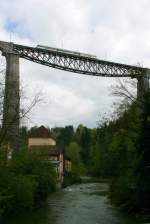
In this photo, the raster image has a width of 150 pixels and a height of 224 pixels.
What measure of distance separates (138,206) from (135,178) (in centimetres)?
186

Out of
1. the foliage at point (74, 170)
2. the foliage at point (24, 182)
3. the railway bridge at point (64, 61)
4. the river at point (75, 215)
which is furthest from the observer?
the foliage at point (74, 170)

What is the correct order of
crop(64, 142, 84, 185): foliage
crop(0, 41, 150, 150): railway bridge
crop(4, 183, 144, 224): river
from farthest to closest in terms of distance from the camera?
crop(64, 142, 84, 185): foliage
crop(0, 41, 150, 150): railway bridge
crop(4, 183, 144, 224): river

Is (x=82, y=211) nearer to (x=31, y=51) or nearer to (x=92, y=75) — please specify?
(x=31, y=51)

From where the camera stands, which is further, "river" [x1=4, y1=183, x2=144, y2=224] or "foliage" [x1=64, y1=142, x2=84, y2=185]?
"foliage" [x1=64, y1=142, x2=84, y2=185]

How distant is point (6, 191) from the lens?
25375mm

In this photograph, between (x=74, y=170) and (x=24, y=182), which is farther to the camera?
(x=74, y=170)

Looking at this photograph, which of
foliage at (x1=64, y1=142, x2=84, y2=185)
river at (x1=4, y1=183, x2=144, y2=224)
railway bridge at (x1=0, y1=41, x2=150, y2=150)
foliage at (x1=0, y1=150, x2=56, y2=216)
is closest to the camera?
foliage at (x1=0, y1=150, x2=56, y2=216)

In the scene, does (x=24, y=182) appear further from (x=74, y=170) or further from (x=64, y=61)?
(x=74, y=170)

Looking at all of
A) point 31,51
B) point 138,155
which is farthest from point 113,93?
point 31,51

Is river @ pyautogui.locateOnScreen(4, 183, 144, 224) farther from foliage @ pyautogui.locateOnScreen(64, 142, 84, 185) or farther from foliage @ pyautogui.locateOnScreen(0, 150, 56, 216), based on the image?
foliage @ pyautogui.locateOnScreen(64, 142, 84, 185)

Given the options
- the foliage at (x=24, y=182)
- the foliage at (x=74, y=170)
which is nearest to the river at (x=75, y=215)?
the foliage at (x=24, y=182)

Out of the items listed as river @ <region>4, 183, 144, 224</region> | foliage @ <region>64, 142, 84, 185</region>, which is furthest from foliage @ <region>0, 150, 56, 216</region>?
foliage @ <region>64, 142, 84, 185</region>

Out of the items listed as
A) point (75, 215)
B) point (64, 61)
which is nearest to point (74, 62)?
point (64, 61)

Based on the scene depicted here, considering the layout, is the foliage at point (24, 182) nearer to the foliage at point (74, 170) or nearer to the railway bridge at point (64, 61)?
the railway bridge at point (64, 61)
